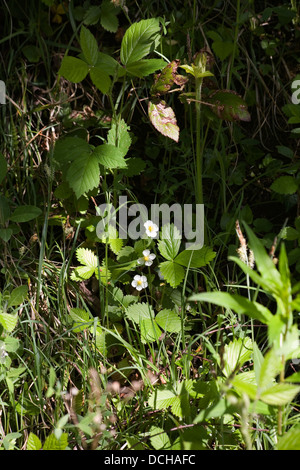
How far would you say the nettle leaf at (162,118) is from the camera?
72.9 inches

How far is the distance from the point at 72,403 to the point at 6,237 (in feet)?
2.13

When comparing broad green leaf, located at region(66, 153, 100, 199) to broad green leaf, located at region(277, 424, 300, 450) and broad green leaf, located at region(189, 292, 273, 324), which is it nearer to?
broad green leaf, located at region(189, 292, 273, 324)

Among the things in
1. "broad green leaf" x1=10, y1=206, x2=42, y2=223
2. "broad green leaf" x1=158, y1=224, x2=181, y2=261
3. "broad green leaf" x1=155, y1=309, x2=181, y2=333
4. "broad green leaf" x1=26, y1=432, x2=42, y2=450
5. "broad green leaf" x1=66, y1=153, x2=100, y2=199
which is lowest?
"broad green leaf" x1=26, y1=432, x2=42, y2=450

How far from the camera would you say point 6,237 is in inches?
73.5

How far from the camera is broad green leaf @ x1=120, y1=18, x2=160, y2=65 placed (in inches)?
71.5

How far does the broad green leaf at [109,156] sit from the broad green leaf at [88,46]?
307 mm

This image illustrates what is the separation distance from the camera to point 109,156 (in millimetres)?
1840

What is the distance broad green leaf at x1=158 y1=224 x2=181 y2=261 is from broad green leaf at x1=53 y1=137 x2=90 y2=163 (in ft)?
1.37

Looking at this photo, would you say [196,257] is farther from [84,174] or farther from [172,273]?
[84,174]

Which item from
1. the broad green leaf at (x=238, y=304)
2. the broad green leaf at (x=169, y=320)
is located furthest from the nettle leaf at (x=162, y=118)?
the broad green leaf at (x=238, y=304)

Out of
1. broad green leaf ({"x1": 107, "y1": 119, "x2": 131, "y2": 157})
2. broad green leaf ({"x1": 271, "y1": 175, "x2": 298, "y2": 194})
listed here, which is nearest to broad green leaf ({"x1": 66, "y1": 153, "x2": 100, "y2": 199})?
broad green leaf ({"x1": 107, "y1": 119, "x2": 131, "y2": 157})

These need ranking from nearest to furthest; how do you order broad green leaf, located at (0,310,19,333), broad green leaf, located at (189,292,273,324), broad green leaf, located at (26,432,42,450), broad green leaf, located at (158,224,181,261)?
broad green leaf, located at (189,292,273,324)
broad green leaf, located at (26,432,42,450)
broad green leaf, located at (0,310,19,333)
broad green leaf, located at (158,224,181,261)
